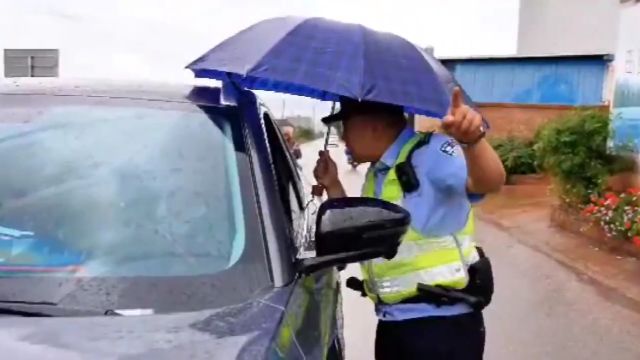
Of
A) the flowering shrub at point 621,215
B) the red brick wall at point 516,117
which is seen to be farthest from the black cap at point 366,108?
the red brick wall at point 516,117

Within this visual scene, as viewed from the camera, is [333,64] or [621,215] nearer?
[333,64]

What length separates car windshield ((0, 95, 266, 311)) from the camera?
2.39 metres

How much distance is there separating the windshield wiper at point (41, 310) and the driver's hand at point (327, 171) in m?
1.50

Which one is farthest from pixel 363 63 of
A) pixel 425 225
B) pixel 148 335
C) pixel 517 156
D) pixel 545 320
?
pixel 517 156

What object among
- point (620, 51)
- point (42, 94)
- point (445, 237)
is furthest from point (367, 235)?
point (620, 51)

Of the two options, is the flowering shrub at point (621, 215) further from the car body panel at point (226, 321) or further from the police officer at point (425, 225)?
the car body panel at point (226, 321)

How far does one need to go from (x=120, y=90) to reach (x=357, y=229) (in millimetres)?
1105

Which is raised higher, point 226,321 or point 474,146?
point 474,146

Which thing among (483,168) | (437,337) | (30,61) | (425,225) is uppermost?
(30,61)

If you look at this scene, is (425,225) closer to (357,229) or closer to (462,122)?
(462,122)

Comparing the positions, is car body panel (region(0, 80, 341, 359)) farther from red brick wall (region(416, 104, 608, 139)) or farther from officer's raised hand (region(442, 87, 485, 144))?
red brick wall (region(416, 104, 608, 139))

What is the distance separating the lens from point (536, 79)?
24859 millimetres

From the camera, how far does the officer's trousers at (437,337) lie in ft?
9.94

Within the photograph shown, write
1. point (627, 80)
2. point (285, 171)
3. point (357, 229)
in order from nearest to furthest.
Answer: point (357, 229), point (285, 171), point (627, 80)
